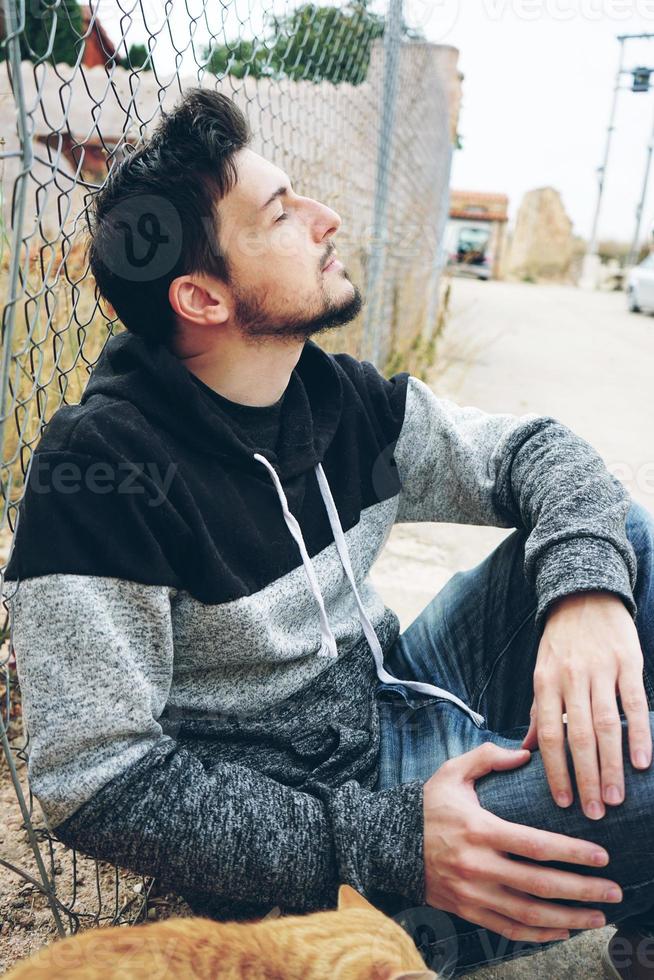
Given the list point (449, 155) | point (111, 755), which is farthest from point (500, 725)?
point (449, 155)

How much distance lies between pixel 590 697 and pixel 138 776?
0.77 meters

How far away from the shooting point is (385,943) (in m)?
1.18

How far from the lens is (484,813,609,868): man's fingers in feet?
4.18

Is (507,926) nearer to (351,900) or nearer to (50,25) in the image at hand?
(351,900)

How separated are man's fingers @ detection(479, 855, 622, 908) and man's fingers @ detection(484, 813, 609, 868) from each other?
21 mm

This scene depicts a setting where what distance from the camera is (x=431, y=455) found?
77.0 inches

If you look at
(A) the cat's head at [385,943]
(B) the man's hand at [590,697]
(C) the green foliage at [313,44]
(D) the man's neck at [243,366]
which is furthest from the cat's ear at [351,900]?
(C) the green foliage at [313,44]

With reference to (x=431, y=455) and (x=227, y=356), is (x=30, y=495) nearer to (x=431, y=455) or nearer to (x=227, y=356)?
(x=227, y=356)

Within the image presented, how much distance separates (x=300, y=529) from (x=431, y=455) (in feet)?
1.50

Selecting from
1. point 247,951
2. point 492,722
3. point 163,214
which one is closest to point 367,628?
point 492,722

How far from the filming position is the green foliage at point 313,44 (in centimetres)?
281

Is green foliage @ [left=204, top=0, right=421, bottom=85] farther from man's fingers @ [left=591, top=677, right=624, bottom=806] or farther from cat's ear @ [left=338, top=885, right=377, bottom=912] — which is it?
cat's ear @ [left=338, top=885, right=377, bottom=912]

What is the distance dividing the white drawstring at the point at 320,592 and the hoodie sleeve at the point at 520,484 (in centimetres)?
28

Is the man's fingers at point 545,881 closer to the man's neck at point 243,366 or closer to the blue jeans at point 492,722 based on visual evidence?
the blue jeans at point 492,722
